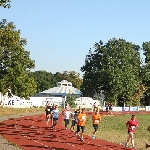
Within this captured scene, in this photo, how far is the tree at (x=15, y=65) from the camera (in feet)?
157

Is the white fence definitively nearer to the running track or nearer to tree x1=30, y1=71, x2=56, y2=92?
the running track

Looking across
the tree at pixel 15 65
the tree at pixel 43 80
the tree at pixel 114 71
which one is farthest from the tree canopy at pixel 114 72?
the tree at pixel 43 80

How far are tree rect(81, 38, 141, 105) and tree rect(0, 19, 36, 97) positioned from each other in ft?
78.2

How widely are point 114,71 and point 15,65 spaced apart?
27.0 meters

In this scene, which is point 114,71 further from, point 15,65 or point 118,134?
point 118,134

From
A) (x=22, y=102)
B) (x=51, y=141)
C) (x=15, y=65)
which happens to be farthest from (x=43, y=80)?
(x=51, y=141)

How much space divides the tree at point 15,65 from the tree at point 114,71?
23840 mm

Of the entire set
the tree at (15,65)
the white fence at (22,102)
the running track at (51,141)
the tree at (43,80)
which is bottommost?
the running track at (51,141)

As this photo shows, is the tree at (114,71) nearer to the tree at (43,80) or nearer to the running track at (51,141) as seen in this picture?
the running track at (51,141)

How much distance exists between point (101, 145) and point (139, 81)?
60.1m

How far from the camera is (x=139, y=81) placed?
258ft

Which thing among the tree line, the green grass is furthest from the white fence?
the green grass

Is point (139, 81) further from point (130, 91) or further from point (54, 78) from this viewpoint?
point (54, 78)

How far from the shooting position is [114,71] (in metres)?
72.1
